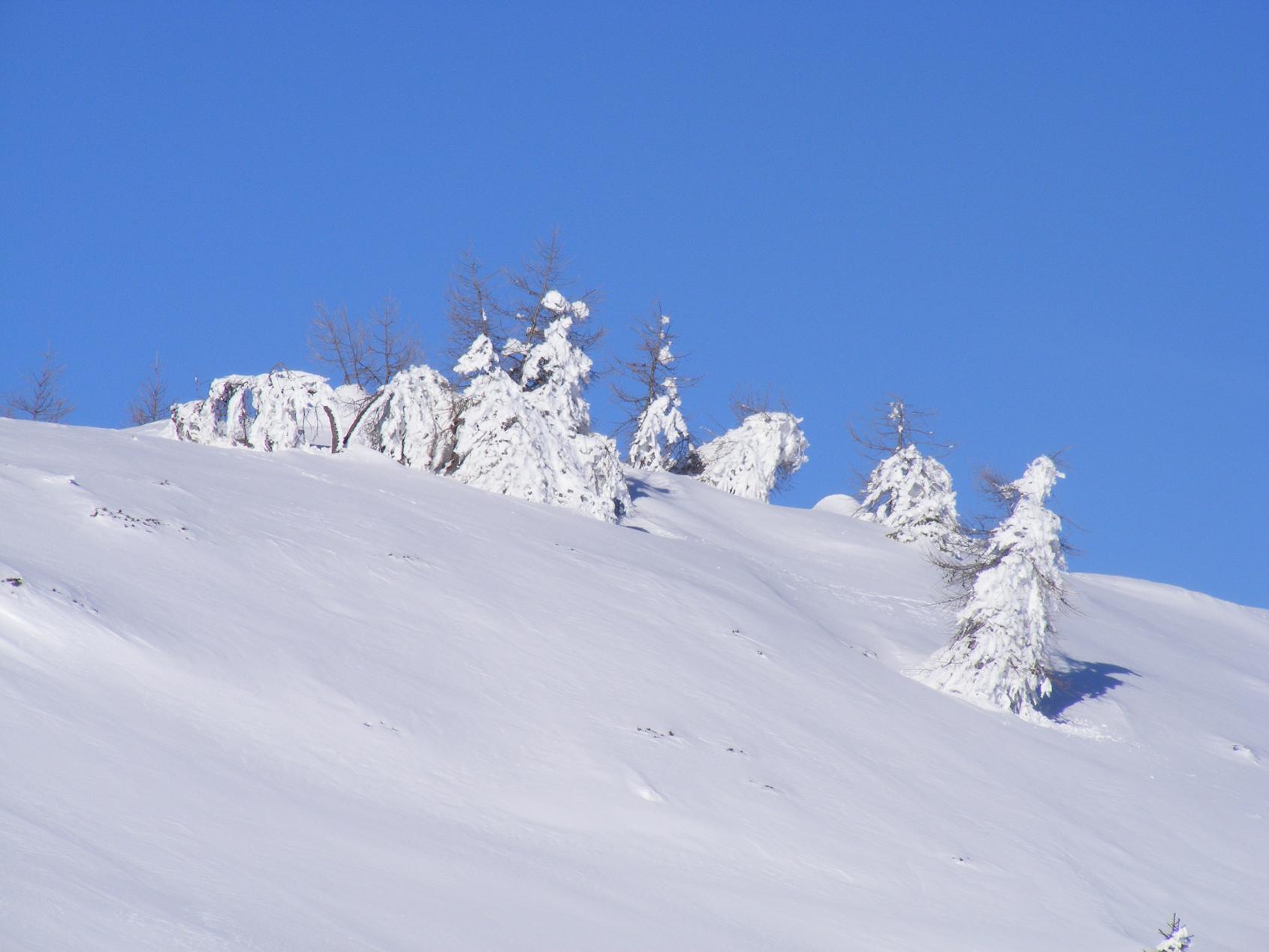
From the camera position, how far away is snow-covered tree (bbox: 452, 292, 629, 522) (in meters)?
21.8

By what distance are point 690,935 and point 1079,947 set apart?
4107mm

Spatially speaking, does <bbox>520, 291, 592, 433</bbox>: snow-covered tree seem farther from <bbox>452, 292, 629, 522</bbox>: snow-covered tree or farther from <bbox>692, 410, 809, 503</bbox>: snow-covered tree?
<bbox>692, 410, 809, 503</bbox>: snow-covered tree

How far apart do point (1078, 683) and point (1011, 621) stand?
294 cm

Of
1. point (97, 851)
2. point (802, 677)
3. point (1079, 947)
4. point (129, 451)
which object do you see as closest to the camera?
point (97, 851)

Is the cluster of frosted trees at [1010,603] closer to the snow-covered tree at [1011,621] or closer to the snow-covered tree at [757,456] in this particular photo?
the snow-covered tree at [1011,621]

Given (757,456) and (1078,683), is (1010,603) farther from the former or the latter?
(757,456)

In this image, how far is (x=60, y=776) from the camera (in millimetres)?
6262

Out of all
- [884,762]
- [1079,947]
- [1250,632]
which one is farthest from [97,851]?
[1250,632]

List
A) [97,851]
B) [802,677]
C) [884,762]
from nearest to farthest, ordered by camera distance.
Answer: [97,851] < [884,762] < [802,677]

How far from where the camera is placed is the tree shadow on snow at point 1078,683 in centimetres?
1841

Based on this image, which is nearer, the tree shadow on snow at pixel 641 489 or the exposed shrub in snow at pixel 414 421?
the exposed shrub in snow at pixel 414 421

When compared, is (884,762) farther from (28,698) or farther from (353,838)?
(28,698)

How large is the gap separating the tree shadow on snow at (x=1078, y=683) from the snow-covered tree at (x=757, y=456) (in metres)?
14.7

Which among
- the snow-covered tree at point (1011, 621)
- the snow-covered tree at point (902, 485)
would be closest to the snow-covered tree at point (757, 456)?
the snow-covered tree at point (902, 485)
